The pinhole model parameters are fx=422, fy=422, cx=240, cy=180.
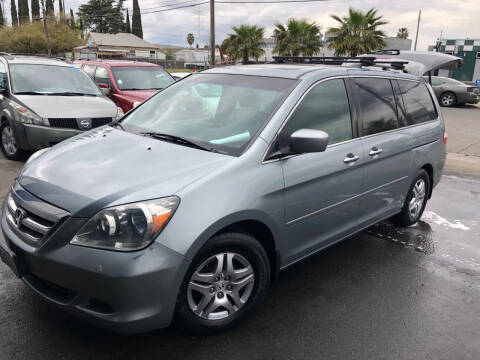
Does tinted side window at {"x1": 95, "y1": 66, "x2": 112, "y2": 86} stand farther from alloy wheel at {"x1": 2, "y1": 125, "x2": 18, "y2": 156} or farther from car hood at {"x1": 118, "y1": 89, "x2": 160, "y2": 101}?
alloy wheel at {"x1": 2, "y1": 125, "x2": 18, "y2": 156}

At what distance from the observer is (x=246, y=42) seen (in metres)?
35.0

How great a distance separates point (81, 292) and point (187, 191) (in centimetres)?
77

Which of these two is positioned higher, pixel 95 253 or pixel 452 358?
pixel 95 253

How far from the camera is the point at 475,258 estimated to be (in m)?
4.12

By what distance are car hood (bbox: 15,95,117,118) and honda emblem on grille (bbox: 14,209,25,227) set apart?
4236 millimetres

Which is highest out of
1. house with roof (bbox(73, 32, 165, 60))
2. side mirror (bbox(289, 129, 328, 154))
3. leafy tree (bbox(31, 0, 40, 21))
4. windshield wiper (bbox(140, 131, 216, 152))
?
leafy tree (bbox(31, 0, 40, 21))

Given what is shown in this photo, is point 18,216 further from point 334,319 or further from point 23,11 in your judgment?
point 23,11

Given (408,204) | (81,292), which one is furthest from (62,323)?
(408,204)

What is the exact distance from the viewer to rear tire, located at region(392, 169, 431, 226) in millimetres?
4543

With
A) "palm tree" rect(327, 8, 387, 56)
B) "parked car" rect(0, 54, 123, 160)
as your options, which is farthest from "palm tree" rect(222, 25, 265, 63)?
"parked car" rect(0, 54, 123, 160)

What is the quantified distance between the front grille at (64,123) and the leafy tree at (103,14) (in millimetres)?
79382

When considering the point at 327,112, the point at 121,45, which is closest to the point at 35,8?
the point at 121,45

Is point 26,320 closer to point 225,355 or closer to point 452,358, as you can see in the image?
point 225,355

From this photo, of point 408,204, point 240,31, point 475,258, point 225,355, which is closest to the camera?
point 225,355
